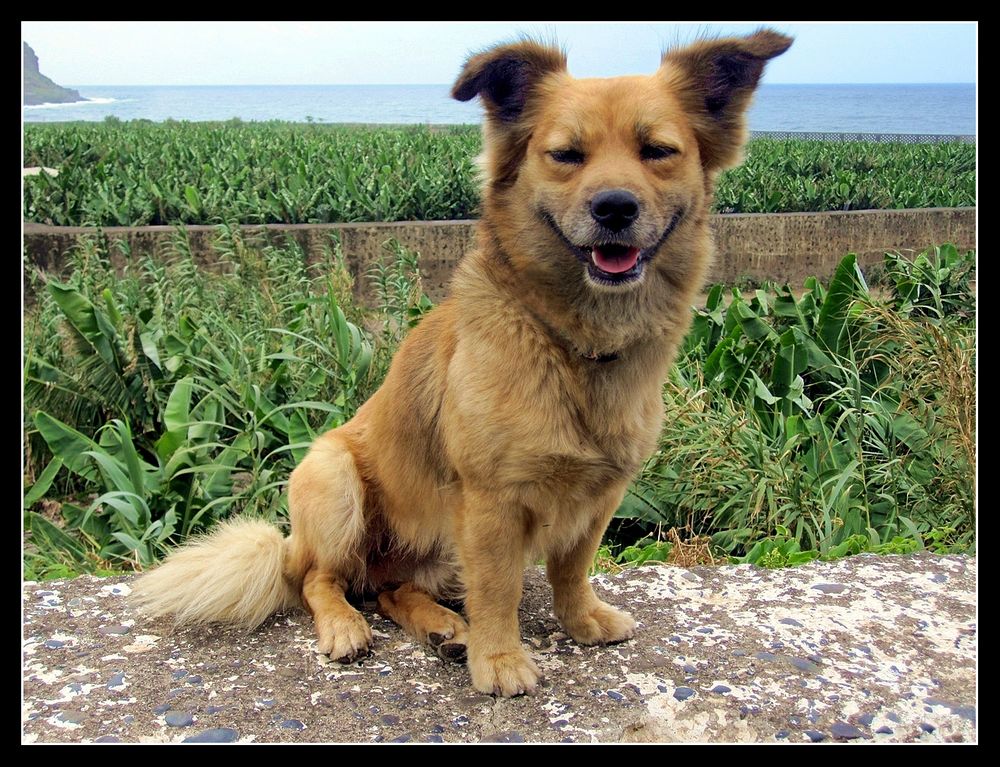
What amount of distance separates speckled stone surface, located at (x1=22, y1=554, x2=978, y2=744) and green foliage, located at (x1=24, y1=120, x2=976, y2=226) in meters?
5.28

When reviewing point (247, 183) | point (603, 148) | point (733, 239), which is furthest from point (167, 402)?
point (733, 239)

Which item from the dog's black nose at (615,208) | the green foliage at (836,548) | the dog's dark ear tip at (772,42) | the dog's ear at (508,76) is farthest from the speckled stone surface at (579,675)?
the dog's dark ear tip at (772,42)

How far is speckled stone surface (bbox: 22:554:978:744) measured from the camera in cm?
279

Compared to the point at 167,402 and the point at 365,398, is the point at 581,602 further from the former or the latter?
the point at 167,402

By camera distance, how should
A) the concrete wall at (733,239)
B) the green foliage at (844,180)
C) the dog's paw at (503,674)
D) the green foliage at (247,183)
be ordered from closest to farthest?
the dog's paw at (503,674) < the concrete wall at (733,239) < the green foliage at (247,183) < the green foliage at (844,180)

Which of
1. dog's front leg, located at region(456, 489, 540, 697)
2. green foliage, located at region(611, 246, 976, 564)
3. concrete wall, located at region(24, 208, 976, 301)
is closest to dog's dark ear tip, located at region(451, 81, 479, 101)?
dog's front leg, located at region(456, 489, 540, 697)

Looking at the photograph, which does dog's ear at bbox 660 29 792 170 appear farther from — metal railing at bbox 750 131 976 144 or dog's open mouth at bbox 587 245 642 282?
metal railing at bbox 750 131 976 144

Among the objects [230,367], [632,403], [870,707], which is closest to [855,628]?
[870,707]

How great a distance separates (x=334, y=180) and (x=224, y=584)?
26.4ft

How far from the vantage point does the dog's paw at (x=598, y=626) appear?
3287mm

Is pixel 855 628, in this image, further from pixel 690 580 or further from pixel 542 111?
pixel 542 111

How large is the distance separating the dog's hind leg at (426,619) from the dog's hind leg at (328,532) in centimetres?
15

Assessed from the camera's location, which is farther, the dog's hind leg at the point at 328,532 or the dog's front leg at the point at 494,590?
the dog's hind leg at the point at 328,532

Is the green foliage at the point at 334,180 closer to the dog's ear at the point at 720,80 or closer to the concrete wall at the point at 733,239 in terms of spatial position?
the concrete wall at the point at 733,239
